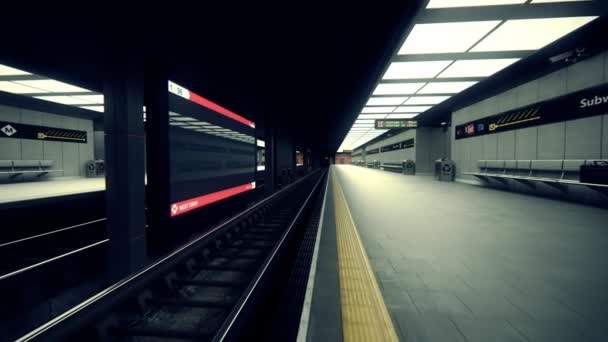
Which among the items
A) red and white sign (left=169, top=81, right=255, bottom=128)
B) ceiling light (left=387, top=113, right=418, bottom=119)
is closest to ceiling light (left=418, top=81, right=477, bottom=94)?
ceiling light (left=387, top=113, right=418, bottom=119)

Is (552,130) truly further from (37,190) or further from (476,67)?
(37,190)

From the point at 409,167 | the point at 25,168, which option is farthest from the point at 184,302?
the point at 409,167

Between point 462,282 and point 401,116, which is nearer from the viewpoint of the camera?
point 462,282

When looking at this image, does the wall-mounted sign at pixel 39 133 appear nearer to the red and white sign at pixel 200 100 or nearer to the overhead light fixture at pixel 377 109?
the red and white sign at pixel 200 100

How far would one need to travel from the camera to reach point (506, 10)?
391 centimetres

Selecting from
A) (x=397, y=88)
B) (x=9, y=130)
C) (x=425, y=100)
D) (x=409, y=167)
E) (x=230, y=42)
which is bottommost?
(x=409, y=167)

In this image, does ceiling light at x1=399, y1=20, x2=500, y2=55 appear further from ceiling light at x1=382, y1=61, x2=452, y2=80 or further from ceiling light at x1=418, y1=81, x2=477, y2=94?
ceiling light at x1=418, y1=81, x2=477, y2=94

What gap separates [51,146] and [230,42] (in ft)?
51.1

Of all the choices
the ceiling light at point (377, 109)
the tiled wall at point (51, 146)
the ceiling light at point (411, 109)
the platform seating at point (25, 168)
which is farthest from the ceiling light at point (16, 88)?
the ceiling light at point (411, 109)

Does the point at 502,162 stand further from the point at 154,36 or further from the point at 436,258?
the point at 154,36

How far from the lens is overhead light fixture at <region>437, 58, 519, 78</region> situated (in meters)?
6.19

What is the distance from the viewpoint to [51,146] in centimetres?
1262

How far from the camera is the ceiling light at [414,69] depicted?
6203 mm

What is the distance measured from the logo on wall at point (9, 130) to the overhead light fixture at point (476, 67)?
19.0 metres
